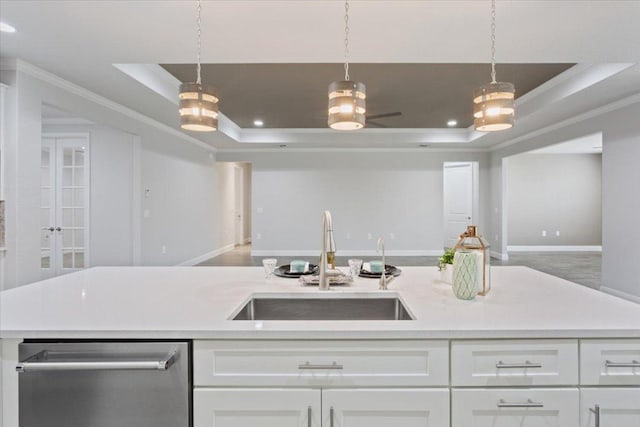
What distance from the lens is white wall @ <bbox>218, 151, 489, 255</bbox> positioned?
8.26 metres

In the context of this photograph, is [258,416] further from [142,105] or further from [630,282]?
[630,282]

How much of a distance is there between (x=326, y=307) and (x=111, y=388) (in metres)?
0.89

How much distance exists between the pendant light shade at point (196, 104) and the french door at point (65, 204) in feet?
15.3

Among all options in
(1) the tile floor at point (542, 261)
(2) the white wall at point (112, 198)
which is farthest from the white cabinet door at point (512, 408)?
(1) the tile floor at point (542, 261)

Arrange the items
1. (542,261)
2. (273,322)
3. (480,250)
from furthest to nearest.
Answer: (542,261) < (480,250) < (273,322)

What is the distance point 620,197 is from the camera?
450cm

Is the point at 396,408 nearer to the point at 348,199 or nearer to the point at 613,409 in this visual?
the point at 613,409

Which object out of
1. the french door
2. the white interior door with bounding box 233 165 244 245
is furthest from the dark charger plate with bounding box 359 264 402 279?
the white interior door with bounding box 233 165 244 245

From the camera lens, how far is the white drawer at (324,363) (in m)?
1.12

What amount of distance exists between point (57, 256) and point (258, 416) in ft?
18.6

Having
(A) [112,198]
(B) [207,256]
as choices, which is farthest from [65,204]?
(B) [207,256]

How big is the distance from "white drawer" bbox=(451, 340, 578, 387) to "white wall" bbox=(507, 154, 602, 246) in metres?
8.83

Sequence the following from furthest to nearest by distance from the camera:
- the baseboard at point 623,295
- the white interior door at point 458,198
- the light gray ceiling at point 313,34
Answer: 1. the white interior door at point 458,198
2. the baseboard at point 623,295
3. the light gray ceiling at point 313,34

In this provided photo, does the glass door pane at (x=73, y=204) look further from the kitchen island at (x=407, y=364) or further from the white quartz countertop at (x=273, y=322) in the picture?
the kitchen island at (x=407, y=364)
